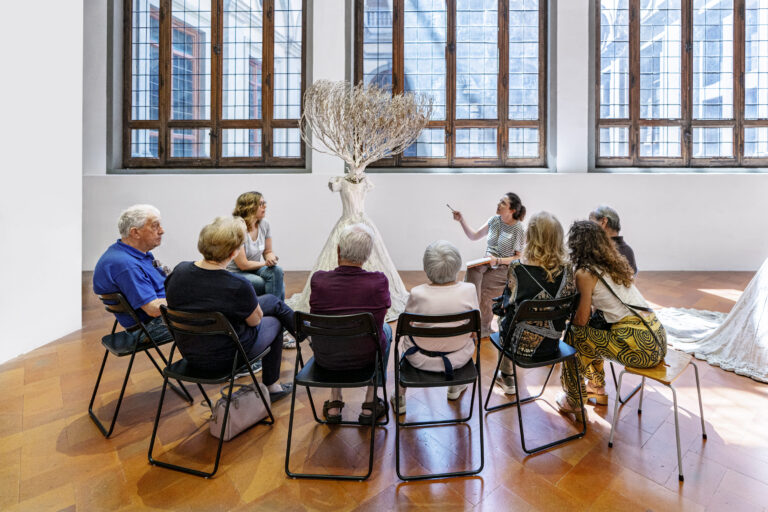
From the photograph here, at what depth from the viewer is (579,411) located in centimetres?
217

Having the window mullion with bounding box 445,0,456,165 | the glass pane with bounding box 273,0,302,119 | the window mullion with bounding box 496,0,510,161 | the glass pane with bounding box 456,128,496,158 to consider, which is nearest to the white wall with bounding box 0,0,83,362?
the glass pane with bounding box 273,0,302,119

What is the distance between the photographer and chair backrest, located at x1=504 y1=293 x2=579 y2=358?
1837mm

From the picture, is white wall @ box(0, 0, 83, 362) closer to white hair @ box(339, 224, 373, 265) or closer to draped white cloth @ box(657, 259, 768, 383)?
white hair @ box(339, 224, 373, 265)

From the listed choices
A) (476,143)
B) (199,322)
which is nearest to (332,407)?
(199,322)

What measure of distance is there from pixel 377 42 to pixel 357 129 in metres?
3.65

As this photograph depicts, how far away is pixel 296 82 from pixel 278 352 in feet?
17.4

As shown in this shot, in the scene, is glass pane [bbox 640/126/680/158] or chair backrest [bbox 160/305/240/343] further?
glass pane [bbox 640/126/680/158]

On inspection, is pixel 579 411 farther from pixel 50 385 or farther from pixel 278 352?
pixel 50 385

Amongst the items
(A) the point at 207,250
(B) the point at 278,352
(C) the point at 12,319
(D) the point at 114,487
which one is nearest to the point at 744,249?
(B) the point at 278,352

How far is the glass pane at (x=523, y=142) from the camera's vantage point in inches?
256

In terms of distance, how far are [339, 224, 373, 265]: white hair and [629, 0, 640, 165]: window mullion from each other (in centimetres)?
623

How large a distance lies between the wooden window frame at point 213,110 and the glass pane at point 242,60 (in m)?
0.07

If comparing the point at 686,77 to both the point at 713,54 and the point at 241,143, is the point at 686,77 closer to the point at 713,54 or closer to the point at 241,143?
the point at 713,54

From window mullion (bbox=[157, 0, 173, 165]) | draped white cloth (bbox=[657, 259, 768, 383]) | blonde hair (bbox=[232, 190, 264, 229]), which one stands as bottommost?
draped white cloth (bbox=[657, 259, 768, 383])
